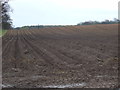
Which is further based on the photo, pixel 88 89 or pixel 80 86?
pixel 80 86

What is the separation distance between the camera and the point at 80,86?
9.74m

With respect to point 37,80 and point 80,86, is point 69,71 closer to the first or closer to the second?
point 37,80

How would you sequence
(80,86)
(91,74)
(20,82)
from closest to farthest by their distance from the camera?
(80,86), (20,82), (91,74)

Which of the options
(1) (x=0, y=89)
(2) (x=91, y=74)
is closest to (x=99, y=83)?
(2) (x=91, y=74)

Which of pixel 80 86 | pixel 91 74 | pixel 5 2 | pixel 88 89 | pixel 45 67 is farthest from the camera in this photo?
pixel 5 2

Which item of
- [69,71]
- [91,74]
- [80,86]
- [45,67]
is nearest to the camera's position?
[80,86]

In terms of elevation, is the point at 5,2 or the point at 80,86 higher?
the point at 5,2

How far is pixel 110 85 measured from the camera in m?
9.62

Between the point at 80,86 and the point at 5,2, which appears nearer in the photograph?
the point at 80,86

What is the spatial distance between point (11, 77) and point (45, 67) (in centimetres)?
257

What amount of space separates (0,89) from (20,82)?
1.26 meters

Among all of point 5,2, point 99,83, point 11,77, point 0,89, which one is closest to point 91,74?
point 99,83

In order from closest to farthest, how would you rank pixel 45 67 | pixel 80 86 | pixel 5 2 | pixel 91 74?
1. pixel 80 86
2. pixel 91 74
3. pixel 45 67
4. pixel 5 2

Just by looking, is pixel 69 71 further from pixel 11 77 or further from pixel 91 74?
pixel 11 77
